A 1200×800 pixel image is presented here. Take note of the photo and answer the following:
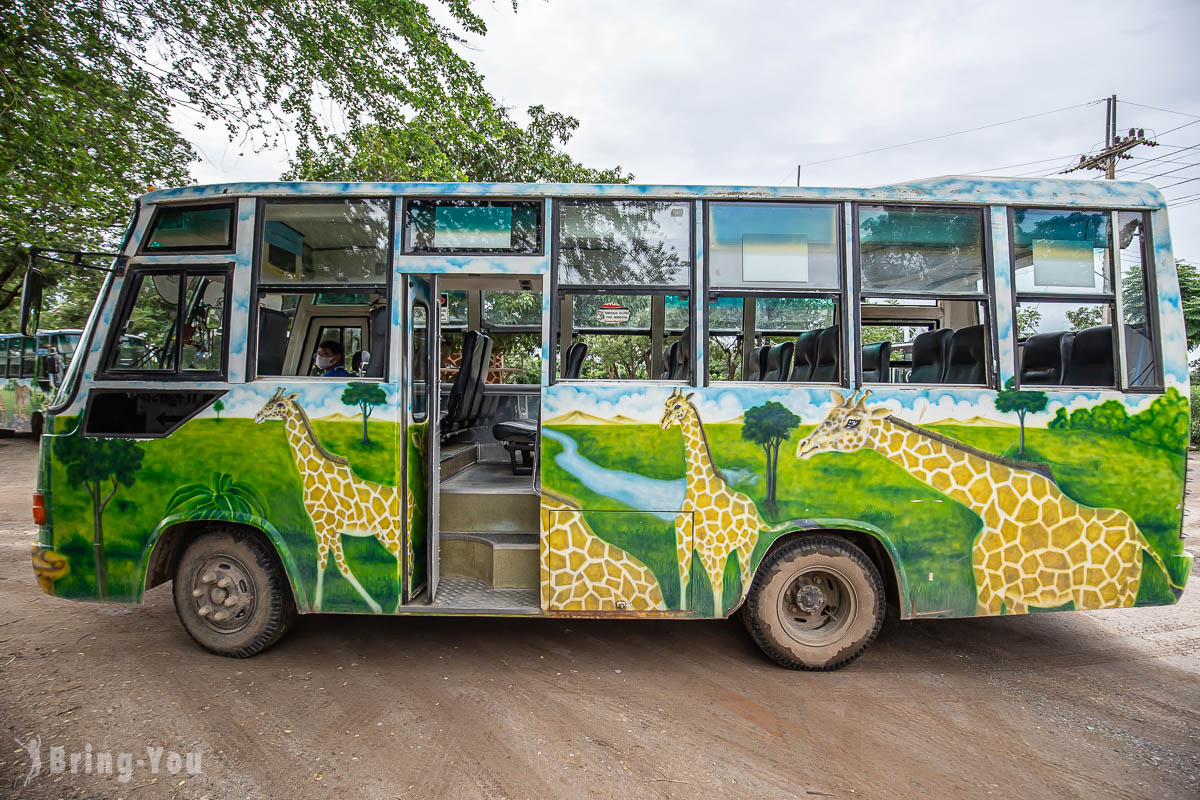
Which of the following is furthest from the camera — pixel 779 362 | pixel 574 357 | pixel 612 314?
pixel 779 362

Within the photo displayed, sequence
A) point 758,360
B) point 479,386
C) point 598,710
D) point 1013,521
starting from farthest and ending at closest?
point 479,386 → point 758,360 → point 1013,521 → point 598,710

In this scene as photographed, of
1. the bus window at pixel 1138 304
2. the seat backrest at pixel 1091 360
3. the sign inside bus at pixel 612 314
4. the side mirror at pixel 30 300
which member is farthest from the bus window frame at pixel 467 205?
the bus window at pixel 1138 304

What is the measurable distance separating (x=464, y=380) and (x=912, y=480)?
145 inches

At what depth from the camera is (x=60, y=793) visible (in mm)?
2635

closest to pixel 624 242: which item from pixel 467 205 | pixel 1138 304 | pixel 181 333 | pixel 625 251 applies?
pixel 625 251

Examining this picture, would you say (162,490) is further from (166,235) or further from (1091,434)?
(1091,434)

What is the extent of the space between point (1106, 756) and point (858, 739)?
3.88ft

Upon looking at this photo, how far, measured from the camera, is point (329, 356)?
4539mm

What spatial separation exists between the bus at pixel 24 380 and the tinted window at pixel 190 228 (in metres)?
17.4

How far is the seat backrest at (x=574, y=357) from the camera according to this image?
457 centimetres

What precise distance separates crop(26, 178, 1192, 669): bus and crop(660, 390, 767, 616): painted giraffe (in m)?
0.02

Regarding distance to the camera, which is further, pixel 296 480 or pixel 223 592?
pixel 223 592

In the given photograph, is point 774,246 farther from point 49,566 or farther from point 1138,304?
point 49,566

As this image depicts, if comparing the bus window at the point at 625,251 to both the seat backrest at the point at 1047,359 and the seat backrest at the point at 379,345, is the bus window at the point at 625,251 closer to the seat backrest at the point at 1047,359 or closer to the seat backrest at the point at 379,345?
the seat backrest at the point at 379,345
